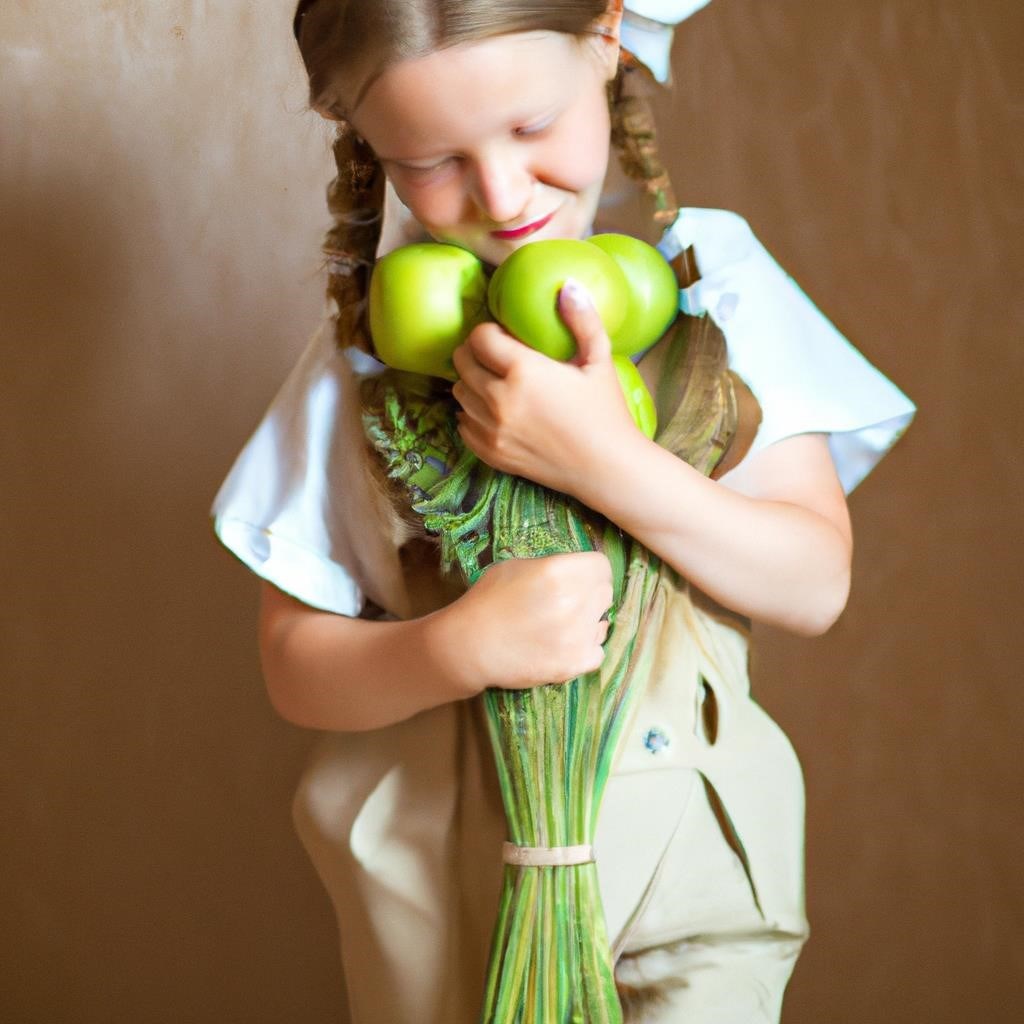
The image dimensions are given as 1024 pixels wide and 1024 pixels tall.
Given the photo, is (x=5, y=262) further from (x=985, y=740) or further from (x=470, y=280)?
(x=985, y=740)

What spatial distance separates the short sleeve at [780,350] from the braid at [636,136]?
0.06 feet

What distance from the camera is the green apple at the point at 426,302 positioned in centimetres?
74

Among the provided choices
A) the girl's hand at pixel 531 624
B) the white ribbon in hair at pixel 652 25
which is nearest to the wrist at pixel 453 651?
the girl's hand at pixel 531 624

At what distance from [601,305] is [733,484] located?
0.14m

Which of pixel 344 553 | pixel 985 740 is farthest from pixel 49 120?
pixel 985 740

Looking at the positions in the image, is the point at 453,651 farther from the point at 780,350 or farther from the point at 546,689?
the point at 780,350

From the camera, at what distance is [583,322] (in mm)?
709

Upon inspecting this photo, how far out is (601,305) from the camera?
2.36 ft

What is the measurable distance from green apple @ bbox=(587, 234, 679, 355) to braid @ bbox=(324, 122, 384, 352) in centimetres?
15

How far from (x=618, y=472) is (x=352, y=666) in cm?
19

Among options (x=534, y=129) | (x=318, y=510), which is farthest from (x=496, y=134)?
(x=318, y=510)

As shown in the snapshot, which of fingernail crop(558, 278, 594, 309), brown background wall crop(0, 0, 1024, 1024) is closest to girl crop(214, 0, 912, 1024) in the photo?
fingernail crop(558, 278, 594, 309)

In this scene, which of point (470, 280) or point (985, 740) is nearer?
point (470, 280)

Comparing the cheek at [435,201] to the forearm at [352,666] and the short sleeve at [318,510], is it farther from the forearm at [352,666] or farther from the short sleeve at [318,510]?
the forearm at [352,666]
